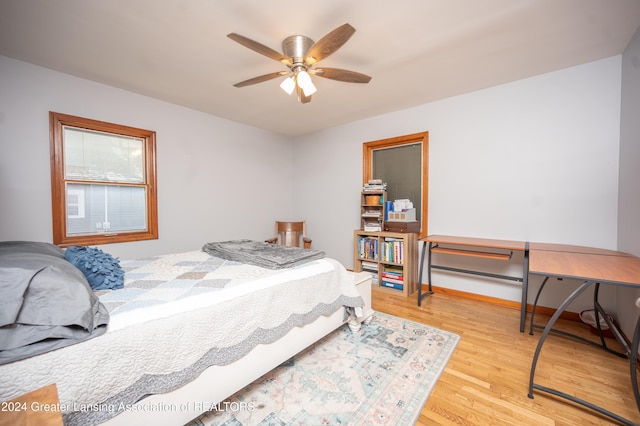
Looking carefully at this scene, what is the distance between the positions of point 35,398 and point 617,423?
2555mm

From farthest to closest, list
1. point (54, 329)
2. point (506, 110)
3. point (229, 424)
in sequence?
1. point (506, 110)
2. point (229, 424)
3. point (54, 329)

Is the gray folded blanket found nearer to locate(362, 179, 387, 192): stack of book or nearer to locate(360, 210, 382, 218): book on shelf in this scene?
locate(360, 210, 382, 218): book on shelf

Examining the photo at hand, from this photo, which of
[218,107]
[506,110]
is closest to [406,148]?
[506,110]

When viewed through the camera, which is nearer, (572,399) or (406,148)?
(572,399)

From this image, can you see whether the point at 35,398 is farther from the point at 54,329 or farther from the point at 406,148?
the point at 406,148

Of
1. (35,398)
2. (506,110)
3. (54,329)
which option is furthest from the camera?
(506,110)

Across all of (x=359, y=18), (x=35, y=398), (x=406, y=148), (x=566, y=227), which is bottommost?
(x=35, y=398)

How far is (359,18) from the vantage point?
1845mm

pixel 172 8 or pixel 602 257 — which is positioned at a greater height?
pixel 172 8

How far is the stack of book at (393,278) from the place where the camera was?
135 inches

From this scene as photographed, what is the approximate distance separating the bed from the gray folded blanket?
0.22 feet

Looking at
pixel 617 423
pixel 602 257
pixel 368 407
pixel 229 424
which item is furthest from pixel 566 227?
pixel 229 424

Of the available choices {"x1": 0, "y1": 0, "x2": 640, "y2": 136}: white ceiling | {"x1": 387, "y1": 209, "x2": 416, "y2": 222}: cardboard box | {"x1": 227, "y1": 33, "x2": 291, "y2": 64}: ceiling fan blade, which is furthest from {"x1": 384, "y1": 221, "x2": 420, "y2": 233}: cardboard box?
{"x1": 227, "y1": 33, "x2": 291, "y2": 64}: ceiling fan blade

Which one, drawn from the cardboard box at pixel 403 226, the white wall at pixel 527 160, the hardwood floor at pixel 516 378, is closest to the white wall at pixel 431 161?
the white wall at pixel 527 160
